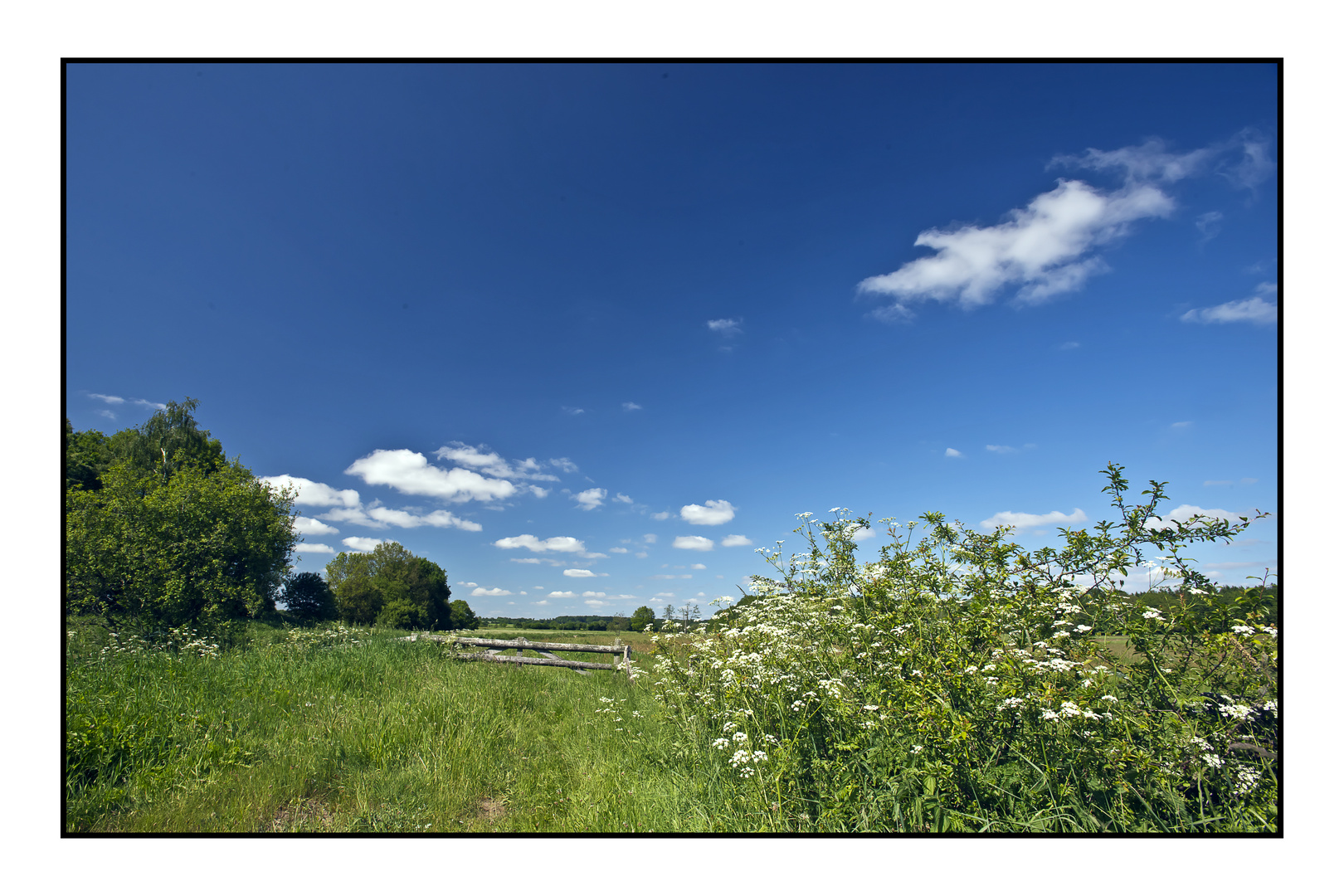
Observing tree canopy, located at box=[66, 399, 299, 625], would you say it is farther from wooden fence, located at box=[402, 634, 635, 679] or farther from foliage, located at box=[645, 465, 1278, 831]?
foliage, located at box=[645, 465, 1278, 831]

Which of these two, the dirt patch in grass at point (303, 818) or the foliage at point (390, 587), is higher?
the dirt patch in grass at point (303, 818)

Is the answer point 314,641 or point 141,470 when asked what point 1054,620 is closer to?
point 314,641

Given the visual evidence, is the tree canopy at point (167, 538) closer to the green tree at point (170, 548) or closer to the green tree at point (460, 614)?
the green tree at point (170, 548)

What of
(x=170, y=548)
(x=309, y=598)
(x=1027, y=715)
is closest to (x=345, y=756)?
(x=1027, y=715)

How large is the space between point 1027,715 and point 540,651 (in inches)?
407

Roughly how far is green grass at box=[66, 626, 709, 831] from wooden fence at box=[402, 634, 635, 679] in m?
2.88

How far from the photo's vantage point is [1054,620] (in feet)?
11.6

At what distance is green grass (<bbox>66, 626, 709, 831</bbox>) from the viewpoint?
12.8ft

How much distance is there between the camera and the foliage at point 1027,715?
2.68 m

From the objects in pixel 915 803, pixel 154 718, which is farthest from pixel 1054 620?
pixel 154 718

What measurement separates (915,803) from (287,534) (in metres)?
29.3

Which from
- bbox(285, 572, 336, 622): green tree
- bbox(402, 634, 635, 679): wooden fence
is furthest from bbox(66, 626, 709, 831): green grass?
bbox(285, 572, 336, 622): green tree

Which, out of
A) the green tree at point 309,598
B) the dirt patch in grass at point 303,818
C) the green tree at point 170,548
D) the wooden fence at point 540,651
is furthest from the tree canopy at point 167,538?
the dirt patch in grass at point 303,818

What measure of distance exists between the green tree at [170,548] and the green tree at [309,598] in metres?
10.1
